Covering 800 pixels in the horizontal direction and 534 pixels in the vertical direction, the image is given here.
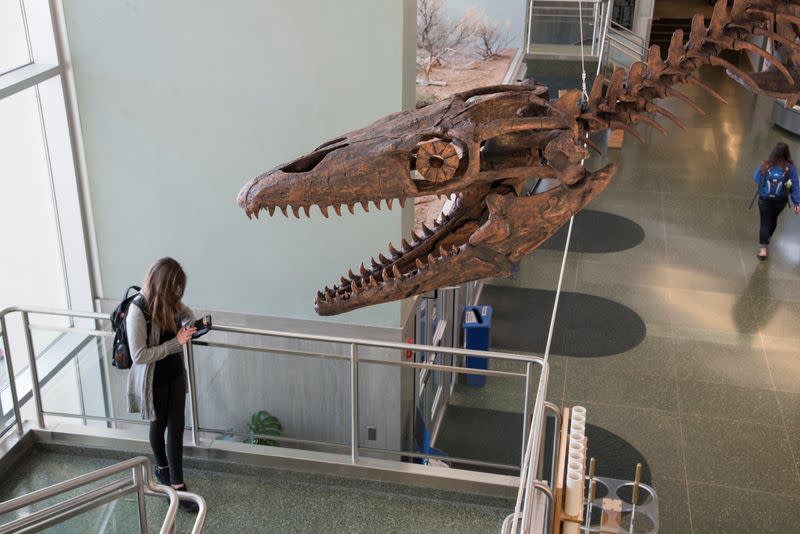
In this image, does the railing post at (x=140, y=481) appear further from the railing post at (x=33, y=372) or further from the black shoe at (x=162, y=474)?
the railing post at (x=33, y=372)

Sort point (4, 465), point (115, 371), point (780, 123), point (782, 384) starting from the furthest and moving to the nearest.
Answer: point (780, 123), point (782, 384), point (115, 371), point (4, 465)

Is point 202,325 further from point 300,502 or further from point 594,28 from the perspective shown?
point 594,28

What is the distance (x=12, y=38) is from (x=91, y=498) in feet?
18.5

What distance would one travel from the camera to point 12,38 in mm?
8023

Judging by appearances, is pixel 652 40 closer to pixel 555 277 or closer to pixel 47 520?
pixel 555 277

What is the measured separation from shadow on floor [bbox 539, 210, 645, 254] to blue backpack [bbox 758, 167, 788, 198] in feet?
6.89

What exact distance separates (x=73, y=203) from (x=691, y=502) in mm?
6562

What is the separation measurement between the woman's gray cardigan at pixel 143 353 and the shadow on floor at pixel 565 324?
6.08 meters

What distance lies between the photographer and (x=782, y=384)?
31.5 feet

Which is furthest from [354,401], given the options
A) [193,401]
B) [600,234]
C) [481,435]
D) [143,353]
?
[600,234]

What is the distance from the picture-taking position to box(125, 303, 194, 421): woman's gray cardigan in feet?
16.9

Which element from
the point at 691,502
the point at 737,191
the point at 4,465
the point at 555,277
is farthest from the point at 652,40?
the point at 4,465

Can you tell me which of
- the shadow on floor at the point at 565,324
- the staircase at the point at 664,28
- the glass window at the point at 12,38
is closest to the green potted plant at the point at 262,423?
the shadow on floor at the point at 565,324

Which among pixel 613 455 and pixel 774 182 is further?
pixel 774 182
